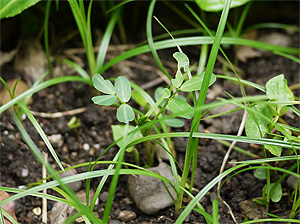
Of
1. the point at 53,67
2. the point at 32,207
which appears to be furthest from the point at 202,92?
the point at 53,67

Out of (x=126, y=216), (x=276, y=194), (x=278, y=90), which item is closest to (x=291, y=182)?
(x=276, y=194)

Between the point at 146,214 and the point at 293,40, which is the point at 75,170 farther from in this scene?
the point at 293,40

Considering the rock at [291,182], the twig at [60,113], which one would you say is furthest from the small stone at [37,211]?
the rock at [291,182]

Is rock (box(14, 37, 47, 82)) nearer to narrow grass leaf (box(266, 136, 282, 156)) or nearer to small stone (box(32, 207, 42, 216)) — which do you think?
small stone (box(32, 207, 42, 216))

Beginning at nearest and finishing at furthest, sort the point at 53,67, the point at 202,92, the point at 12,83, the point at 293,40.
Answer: the point at 202,92
the point at 12,83
the point at 53,67
the point at 293,40

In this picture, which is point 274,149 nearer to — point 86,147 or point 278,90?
point 278,90
